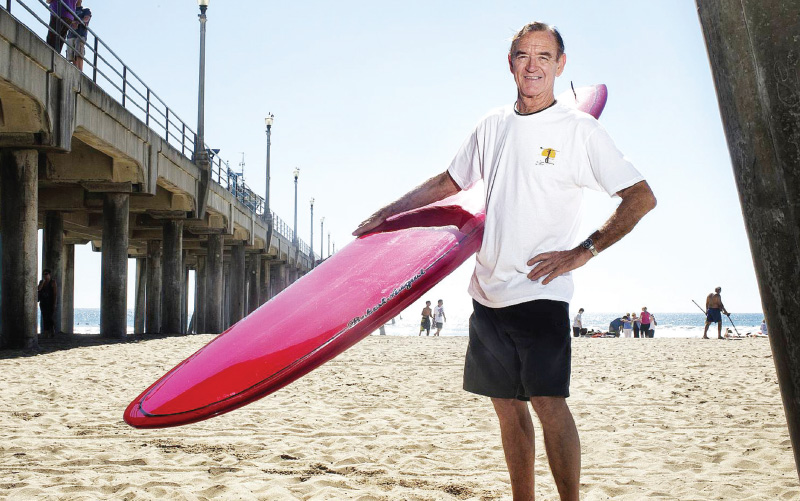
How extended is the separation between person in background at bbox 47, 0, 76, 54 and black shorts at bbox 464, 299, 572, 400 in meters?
10.4

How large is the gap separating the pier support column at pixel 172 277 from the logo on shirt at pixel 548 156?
61.3 ft

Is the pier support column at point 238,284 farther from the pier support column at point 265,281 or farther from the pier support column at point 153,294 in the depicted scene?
the pier support column at point 265,281

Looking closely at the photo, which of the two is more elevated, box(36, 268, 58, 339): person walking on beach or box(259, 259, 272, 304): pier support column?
box(259, 259, 272, 304): pier support column

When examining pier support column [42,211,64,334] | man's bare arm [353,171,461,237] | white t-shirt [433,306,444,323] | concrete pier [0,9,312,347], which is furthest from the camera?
white t-shirt [433,306,444,323]

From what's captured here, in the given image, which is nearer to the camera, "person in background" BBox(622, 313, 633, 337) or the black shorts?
the black shorts

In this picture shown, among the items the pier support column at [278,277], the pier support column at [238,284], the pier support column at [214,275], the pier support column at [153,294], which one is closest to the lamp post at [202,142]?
the pier support column at [153,294]

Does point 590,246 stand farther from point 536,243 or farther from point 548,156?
point 548,156

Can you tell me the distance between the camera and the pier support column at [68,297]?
23.0 meters

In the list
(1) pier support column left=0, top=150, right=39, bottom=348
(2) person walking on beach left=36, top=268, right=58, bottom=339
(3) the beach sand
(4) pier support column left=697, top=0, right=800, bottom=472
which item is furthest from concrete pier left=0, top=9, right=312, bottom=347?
(4) pier support column left=697, top=0, right=800, bottom=472

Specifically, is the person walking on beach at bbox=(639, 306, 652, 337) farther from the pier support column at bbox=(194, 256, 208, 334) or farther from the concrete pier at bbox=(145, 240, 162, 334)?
the pier support column at bbox=(194, 256, 208, 334)

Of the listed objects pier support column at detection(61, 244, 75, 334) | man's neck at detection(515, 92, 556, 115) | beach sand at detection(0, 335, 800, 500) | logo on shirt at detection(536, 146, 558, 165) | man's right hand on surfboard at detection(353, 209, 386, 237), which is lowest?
beach sand at detection(0, 335, 800, 500)

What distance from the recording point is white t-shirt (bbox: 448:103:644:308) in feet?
7.97

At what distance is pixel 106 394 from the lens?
7.08 meters

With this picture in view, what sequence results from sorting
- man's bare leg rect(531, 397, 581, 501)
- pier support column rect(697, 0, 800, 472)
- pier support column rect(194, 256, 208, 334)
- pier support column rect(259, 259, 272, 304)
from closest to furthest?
pier support column rect(697, 0, 800, 472) → man's bare leg rect(531, 397, 581, 501) → pier support column rect(194, 256, 208, 334) → pier support column rect(259, 259, 272, 304)
